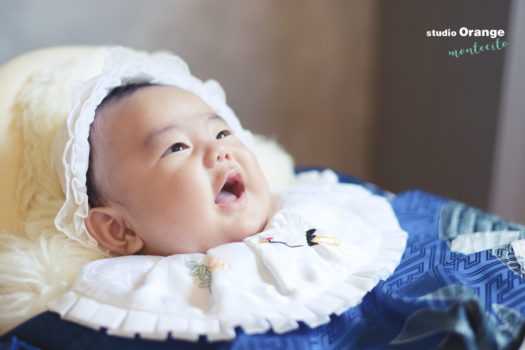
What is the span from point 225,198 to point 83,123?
0.34 m

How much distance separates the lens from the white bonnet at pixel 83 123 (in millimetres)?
973

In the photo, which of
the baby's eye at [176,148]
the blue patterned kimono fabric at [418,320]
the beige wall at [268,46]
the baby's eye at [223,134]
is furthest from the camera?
the beige wall at [268,46]

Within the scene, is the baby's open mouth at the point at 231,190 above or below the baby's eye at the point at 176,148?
below

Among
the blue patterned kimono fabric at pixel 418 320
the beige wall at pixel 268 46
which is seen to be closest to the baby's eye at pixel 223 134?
the blue patterned kimono fabric at pixel 418 320

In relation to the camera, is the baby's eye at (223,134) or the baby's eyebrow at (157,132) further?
the baby's eye at (223,134)

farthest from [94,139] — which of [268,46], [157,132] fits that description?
[268,46]

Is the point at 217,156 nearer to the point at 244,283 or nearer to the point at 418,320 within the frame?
the point at 244,283

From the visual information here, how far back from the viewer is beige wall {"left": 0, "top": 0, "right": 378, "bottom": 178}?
1554 millimetres

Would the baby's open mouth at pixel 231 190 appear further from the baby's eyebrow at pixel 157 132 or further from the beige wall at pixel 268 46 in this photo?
the beige wall at pixel 268 46

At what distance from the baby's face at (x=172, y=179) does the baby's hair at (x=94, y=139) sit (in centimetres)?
2

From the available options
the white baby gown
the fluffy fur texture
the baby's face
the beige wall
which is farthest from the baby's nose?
the beige wall

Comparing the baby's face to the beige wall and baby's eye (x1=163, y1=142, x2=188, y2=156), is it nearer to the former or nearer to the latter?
baby's eye (x1=163, y1=142, x2=188, y2=156)

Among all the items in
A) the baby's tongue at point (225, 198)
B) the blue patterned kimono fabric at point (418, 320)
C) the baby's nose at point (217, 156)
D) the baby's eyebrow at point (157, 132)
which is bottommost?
the blue patterned kimono fabric at point (418, 320)

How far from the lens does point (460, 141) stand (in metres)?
1.83
